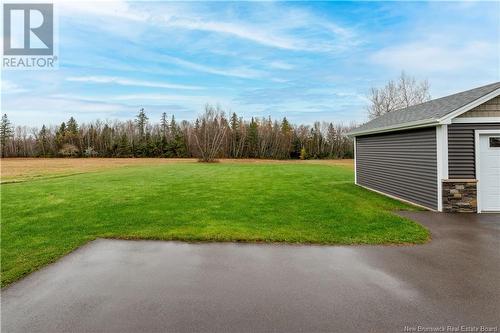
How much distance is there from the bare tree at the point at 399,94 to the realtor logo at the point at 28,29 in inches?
1360

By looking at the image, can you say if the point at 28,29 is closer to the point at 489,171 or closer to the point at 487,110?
the point at 487,110

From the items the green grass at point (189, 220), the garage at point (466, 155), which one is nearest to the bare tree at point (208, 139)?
the green grass at point (189, 220)

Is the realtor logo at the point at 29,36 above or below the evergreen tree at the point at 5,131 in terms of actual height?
below

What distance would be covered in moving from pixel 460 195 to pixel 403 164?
6.77ft

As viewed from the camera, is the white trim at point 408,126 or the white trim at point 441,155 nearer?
the white trim at point 441,155

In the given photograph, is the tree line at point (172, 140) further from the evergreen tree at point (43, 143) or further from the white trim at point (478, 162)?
the white trim at point (478, 162)

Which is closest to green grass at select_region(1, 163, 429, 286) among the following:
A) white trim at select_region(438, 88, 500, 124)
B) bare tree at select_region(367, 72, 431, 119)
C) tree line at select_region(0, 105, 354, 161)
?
white trim at select_region(438, 88, 500, 124)

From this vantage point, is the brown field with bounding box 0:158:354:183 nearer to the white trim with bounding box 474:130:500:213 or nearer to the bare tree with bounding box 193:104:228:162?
the bare tree with bounding box 193:104:228:162

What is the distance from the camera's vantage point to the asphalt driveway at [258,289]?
2.54 metres

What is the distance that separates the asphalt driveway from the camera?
8.33ft

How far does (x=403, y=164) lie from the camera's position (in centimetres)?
902

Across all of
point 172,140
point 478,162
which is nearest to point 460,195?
point 478,162

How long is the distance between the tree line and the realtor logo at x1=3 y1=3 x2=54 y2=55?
37.4m

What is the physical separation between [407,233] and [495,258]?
1.41 metres
